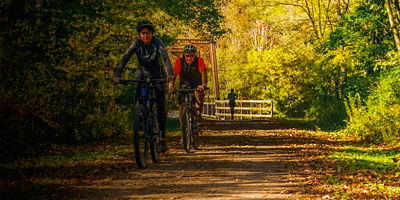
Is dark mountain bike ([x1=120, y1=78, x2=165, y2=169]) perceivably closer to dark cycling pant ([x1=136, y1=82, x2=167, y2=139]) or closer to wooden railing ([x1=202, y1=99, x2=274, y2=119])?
dark cycling pant ([x1=136, y1=82, x2=167, y2=139])

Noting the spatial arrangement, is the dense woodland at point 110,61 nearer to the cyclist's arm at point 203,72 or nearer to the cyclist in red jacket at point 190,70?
the cyclist in red jacket at point 190,70

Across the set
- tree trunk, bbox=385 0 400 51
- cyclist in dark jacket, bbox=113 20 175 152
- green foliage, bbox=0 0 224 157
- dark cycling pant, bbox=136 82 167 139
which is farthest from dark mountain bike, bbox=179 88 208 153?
tree trunk, bbox=385 0 400 51

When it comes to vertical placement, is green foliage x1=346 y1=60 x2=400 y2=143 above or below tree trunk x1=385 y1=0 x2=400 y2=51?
below

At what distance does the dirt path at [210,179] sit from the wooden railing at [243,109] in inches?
898

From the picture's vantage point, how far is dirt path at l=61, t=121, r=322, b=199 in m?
6.88

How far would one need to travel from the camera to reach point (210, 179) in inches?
318

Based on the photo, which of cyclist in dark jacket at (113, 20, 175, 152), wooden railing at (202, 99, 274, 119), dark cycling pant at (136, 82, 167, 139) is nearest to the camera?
cyclist in dark jacket at (113, 20, 175, 152)

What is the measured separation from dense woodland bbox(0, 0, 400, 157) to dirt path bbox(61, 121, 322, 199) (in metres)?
2.30

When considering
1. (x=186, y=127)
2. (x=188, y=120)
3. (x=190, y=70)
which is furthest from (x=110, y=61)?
(x=186, y=127)

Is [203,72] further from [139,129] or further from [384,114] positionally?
[384,114]

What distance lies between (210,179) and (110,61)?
7.22 m

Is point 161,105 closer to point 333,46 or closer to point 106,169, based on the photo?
point 106,169

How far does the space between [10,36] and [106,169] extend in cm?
322

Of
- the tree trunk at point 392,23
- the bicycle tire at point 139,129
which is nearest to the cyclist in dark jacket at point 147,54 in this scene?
the bicycle tire at point 139,129
